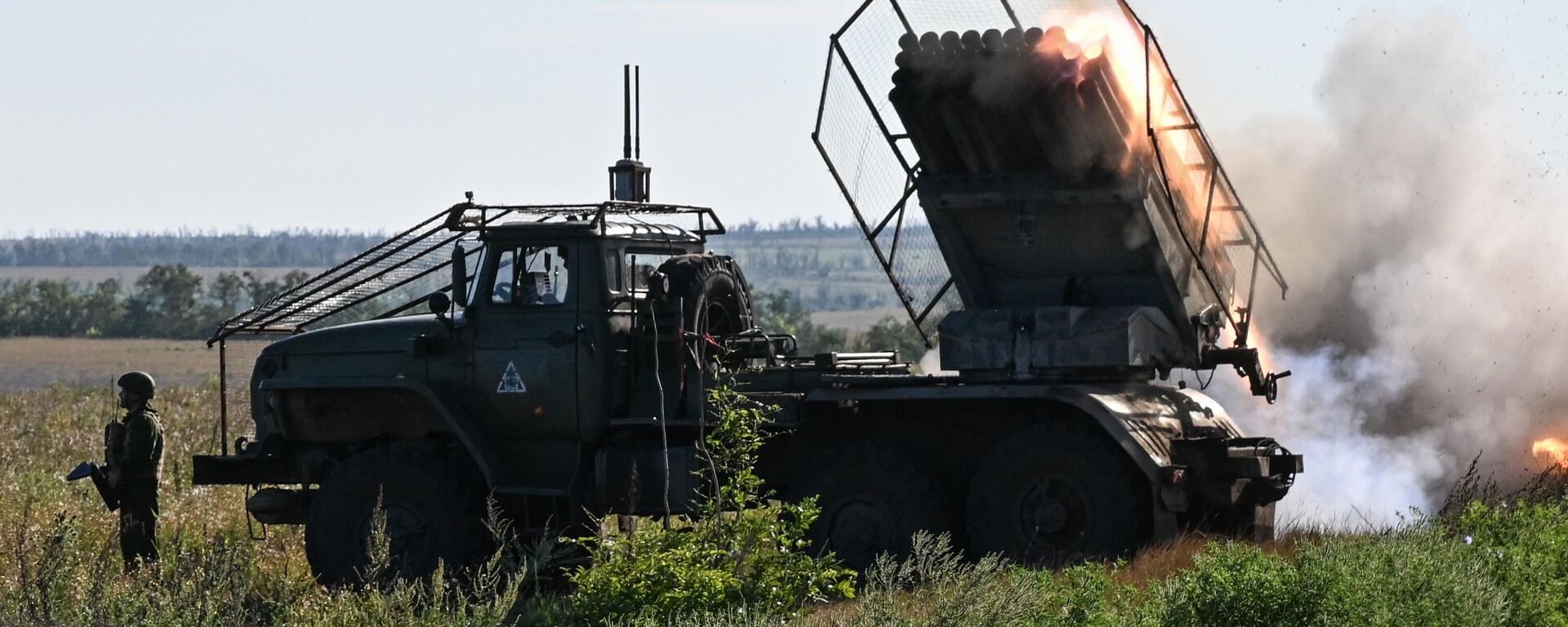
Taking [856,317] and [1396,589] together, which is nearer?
[1396,589]

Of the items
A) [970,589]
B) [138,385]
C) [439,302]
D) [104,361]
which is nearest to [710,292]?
[439,302]

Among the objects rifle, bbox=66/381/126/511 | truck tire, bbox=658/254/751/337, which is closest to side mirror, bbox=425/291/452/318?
truck tire, bbox=658/254/751/337

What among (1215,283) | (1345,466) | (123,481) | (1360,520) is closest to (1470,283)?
(1345,466)

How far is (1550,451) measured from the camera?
62.2 ft

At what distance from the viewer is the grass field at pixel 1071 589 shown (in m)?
9.90

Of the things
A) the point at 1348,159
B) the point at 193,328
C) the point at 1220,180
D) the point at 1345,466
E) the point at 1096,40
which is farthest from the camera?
the point at 193,328

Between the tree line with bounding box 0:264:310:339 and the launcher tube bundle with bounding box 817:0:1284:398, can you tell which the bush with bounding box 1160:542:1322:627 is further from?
the tree line with bounding box 0:264:310:339

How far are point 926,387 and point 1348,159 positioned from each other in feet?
23.5

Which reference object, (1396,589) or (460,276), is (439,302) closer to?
(460,276)

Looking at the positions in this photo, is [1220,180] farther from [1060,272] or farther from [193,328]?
[193,328]

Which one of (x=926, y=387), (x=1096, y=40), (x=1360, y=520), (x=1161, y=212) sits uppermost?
(x=1096, y=40)

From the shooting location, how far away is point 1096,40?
13.2m

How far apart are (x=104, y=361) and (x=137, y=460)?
57326mm

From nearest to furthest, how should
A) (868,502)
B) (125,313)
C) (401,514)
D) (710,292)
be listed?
(868,502), (401,514), (710,292), (125,313)
